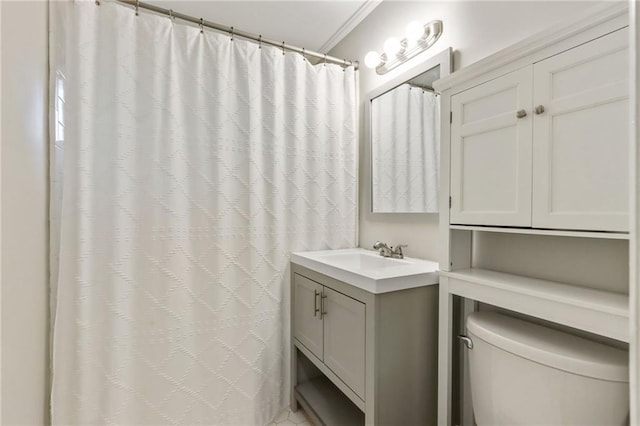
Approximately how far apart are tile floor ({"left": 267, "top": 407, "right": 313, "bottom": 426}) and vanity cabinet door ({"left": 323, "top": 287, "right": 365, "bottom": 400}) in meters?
0.48

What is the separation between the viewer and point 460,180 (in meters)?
1.15

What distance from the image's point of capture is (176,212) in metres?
1.46

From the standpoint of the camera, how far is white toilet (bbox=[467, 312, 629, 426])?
0.75 metres

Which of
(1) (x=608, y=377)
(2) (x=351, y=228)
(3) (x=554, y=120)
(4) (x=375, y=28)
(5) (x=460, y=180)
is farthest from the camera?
(2) (x=351, y=228)

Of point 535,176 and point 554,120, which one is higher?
point 554,120

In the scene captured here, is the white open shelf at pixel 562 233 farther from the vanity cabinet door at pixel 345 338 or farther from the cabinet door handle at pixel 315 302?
the cabinet door handle at pixel 315 302

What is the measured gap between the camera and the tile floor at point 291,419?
1.61 meters

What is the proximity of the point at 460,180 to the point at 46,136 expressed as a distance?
1.60 m

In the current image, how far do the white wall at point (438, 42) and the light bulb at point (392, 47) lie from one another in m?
0.09

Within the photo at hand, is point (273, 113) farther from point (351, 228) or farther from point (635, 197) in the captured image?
point (635, 197)

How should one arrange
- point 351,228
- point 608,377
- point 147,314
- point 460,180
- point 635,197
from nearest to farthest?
point 635,197, point 608,377, point 460,180, point 147,314, point 351,228

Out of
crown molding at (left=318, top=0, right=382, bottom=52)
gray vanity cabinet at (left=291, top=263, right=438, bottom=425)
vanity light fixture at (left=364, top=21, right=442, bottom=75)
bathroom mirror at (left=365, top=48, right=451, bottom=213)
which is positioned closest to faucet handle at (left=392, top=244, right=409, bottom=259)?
bathroom mirror at (left=365, top=48, right=451, bottom=213)

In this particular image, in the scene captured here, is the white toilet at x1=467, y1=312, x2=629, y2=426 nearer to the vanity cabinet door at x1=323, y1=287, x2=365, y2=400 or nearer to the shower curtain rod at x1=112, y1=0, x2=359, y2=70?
the vanity cabinet door at x1=323, y1=287, x2=365, y2=400

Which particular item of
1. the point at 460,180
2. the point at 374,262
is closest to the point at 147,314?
the point at 374,262
